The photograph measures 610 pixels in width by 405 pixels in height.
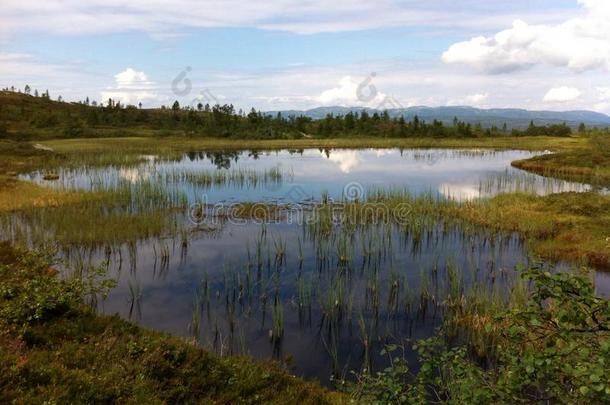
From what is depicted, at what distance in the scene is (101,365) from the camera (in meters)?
7.94

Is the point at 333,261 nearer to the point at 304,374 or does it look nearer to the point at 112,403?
the point at 304,374

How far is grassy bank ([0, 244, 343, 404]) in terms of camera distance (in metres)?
7.00

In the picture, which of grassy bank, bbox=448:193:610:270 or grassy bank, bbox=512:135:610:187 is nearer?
grassy bank, bbox=448:193:610:270

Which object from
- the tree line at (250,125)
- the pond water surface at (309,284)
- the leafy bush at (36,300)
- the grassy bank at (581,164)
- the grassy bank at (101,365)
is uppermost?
the tree line at (250,125)

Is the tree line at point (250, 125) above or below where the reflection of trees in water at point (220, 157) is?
above

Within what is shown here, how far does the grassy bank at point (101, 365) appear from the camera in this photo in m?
7.00

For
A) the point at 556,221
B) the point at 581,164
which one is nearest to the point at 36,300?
the point at 556,221

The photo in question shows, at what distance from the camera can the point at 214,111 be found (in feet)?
394

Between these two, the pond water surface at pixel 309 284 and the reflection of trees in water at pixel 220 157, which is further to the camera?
the reflection of trees in water at pixel 220 157

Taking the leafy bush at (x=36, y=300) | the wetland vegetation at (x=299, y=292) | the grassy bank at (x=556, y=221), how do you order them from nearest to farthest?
the wetland vegetation at (x=299, y=292) → the leafy bush at (x=36, y=300) → the grassy bank at (x=556, y=221)

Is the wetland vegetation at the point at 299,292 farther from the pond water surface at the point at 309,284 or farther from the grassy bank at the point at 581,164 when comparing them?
the grassy bank at the point at 581,164

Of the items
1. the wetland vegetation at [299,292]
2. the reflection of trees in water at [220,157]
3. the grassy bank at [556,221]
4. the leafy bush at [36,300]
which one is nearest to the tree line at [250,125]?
the reflection of trees in water at [220,157]

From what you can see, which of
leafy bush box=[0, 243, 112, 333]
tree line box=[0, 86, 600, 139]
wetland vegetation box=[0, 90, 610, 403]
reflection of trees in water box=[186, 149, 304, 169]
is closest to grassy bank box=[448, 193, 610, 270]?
wetland vegetation box=[0, 90, 610, 403]

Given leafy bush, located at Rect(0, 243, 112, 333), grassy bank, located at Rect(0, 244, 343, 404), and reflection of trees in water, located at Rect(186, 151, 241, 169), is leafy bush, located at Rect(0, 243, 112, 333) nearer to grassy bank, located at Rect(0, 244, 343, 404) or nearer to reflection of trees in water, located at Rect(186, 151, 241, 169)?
grassy bank, located at Rect(0, 244, 343, 404)
